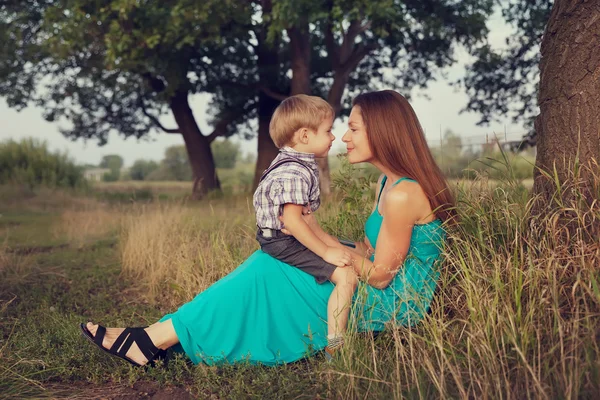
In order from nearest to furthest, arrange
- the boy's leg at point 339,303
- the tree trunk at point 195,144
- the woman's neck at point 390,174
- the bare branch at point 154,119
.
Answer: the boy's leg at point 339,303, the woman's neck at point 390,174, the tree trunk at point 195,144, the bare branch at point 154,119

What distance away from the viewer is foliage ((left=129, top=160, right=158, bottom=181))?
4288 centimetres

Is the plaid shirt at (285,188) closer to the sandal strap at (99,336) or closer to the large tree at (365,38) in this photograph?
the sandal strap at (99,336)

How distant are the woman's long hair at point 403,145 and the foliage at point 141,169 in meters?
39.8

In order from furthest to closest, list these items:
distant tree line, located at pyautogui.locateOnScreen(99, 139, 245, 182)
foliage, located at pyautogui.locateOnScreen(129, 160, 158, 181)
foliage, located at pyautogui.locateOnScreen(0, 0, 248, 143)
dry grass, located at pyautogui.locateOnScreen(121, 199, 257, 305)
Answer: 1. foliage, located at pyautogui.locateOnScreen(129, 160, 158, 181)
2. distant tree line, located at pyautogui.locateOnScreen(99, 139, 245, 182)
3. foliage, located at pyautogui.locateOnScreen(0, 0, 248, 143)
4. dry grass, located at pyautogui.locateOnScreen(121, 199, 257, 305)

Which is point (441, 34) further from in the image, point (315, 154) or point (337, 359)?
point (337, 359)

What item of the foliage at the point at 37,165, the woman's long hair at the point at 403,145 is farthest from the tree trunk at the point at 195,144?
the woman's long hair at the point at 403,145

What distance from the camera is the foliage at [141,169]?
1688 inches

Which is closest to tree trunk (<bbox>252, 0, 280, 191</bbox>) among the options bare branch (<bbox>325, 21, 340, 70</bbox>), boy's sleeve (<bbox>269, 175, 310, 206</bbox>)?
bare branch (<bbox>325, 21, 340, 70</bbox>)

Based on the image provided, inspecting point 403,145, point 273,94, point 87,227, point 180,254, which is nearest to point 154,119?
point 273,94

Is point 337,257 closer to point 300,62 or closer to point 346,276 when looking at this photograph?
point 346,276

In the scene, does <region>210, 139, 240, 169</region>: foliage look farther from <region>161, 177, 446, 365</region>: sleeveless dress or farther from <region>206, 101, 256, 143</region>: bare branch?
<region>161, 177, 446, 365</region>: sleeveless dress

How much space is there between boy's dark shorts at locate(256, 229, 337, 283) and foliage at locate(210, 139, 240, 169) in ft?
145

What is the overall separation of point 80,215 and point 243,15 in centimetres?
475

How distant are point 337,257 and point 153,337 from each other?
112 cm
